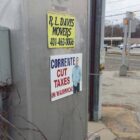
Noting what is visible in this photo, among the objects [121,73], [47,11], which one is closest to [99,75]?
[47,11]

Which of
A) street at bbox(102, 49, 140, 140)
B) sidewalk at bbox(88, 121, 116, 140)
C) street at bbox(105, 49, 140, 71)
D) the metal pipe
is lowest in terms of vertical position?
street at bbox(105, 49, 140, 71)

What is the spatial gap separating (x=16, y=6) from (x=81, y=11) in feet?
2.76

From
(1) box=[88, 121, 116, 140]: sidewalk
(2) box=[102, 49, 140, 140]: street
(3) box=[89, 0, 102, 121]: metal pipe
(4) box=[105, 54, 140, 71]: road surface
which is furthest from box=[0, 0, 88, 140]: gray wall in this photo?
(4) box=[105, 54, 140, 71]: road surface

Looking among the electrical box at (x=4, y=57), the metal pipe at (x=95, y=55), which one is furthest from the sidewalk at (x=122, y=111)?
the electrical box at (x=4, y=57)

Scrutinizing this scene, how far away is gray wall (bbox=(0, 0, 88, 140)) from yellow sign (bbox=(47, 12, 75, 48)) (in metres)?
0.05

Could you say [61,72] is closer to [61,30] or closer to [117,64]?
[61,30]

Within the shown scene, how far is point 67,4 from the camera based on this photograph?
2.68 meters

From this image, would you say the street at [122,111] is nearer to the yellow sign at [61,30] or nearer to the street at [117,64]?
the yellow sign at [61,30]

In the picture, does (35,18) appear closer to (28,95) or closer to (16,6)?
(16,6)

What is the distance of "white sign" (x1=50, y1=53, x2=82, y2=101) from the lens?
262 centimetres

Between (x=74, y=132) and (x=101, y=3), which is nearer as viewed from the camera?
(x=74, y=132)

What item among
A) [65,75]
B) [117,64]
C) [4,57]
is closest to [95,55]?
[65,75]

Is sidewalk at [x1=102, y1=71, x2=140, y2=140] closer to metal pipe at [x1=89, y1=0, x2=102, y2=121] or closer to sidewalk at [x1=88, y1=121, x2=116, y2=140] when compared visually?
sidewalk at [x1=88, y1=121, x2=116, y2=140]

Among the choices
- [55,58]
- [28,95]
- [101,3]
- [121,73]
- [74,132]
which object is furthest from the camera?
[121,73]
